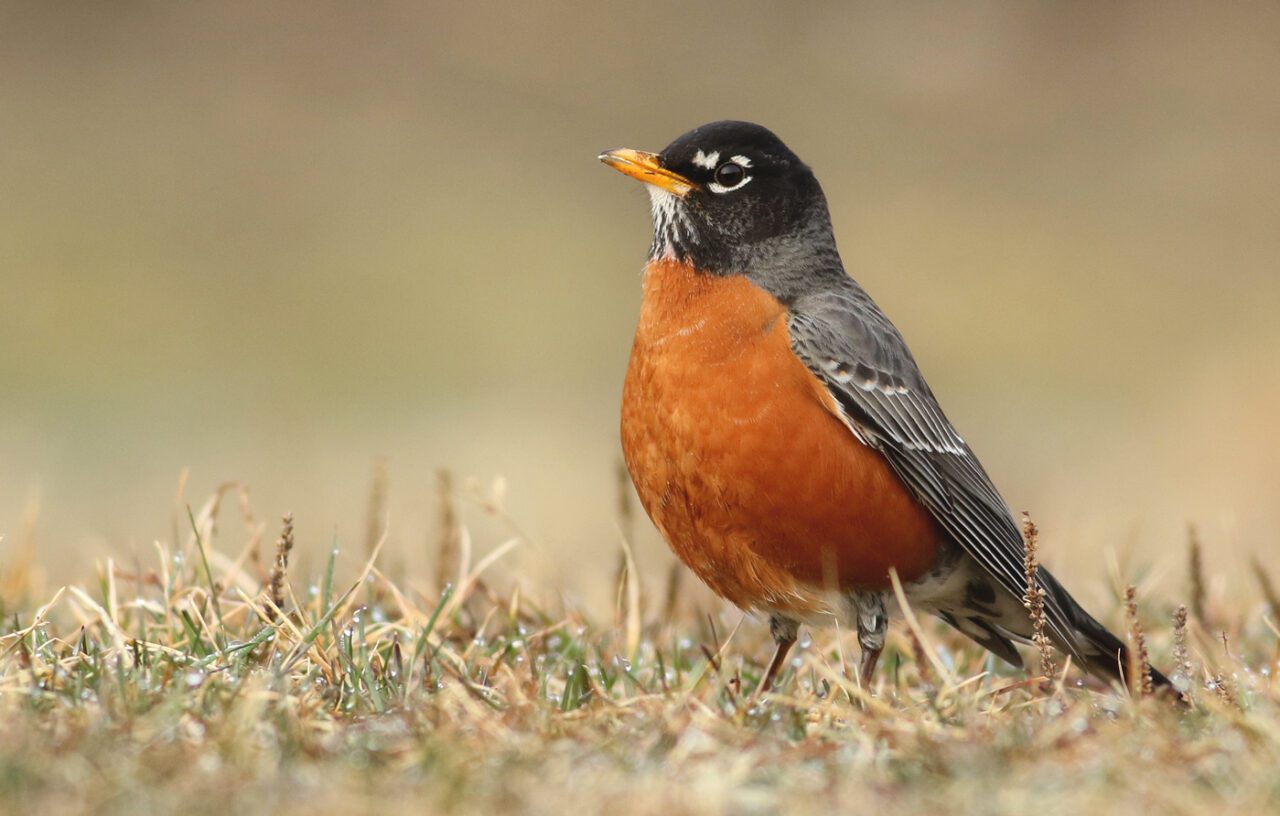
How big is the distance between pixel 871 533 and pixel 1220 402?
24.8ft

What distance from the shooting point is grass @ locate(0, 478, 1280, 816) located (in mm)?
3121

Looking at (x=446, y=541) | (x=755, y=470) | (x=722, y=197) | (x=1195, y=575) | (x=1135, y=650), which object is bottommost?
(x=446, y=541)

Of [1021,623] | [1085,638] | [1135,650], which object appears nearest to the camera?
[1135,650]

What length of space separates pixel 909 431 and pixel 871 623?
0.64 m

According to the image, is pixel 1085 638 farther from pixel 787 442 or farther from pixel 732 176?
pixel 732 176

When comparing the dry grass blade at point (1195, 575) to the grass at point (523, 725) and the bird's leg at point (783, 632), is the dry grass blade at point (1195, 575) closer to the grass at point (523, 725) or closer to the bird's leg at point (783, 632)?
the grass at point (523, 725)

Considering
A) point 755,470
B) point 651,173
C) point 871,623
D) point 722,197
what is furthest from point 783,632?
point 651,173

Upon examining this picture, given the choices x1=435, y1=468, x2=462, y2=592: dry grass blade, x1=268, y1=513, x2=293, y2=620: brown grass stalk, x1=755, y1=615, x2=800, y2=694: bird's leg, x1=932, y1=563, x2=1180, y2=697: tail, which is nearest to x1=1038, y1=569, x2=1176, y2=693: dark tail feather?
x1=932, y1=563, x2=1180, y2=697: tail

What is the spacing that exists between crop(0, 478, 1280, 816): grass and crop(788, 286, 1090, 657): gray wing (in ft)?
1.22

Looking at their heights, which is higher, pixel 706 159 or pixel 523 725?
pixel 706 159

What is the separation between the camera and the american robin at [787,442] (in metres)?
5.27

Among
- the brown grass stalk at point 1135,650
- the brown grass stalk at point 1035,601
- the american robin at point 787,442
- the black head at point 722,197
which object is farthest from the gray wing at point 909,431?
the brown grass stalk at point 1135,650

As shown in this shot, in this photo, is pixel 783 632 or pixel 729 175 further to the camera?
pixel 729 175

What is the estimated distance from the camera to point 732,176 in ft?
20.2
